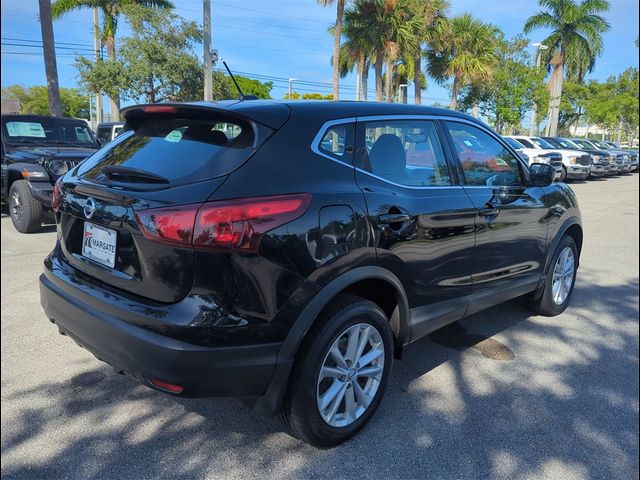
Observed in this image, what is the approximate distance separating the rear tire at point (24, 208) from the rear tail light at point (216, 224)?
6.03 m

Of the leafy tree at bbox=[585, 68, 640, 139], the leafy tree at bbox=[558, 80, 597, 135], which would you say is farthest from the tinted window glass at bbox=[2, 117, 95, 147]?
the leafy tree at bbox=[585, 68, 640, 139]

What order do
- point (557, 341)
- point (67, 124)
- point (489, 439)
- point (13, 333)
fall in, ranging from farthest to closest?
1. point (67, 124)
2. point (557, 341)
3. point (13, 333)
4. point (489, 439)

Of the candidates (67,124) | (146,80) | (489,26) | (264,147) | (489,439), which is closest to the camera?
(264,147)

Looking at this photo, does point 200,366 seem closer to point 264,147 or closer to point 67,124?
point 264,147

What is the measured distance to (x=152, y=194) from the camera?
2.18 m

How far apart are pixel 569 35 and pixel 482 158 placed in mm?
12456

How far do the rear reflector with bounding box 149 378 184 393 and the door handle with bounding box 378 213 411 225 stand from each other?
4.11 ft

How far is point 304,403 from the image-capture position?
234cm

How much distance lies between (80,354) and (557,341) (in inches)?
142

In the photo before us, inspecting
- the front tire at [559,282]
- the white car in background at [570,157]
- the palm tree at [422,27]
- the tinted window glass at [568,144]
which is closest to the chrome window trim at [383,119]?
the front tire at [559,282]

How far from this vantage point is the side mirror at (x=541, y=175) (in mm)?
4008

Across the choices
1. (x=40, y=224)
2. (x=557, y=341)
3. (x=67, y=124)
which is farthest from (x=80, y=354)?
(x=67, y=124)

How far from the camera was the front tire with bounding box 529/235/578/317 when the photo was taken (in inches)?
172

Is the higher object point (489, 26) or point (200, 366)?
point (489, 26)
